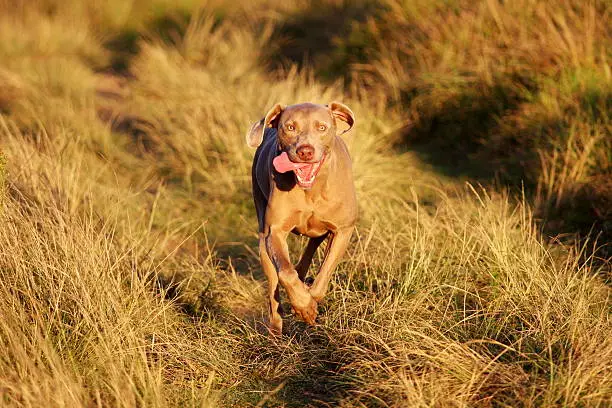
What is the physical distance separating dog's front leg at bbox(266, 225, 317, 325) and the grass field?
130mm

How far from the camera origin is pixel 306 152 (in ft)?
15.9

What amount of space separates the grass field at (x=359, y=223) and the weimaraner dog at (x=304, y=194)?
23 cm

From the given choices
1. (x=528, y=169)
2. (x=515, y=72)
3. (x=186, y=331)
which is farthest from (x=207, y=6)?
(x=186, y=331)

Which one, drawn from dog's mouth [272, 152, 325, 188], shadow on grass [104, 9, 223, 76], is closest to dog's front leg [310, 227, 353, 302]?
dog's mouth [272, 152, 325, 188]

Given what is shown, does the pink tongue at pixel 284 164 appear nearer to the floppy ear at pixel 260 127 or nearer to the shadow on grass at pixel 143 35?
the floppy ear at pixel 260 127

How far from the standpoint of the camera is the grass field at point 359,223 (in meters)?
4.19

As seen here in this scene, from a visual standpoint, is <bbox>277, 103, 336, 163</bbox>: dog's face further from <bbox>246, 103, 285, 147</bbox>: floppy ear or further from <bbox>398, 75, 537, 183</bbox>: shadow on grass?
<bbox>398, 75, 537, 183</bbox>: shadow on grass

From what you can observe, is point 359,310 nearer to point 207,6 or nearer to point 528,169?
point 528,169

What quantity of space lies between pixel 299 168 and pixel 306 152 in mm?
153

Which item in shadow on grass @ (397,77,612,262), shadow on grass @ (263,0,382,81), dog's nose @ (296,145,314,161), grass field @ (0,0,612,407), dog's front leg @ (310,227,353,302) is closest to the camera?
grass field @ (0,0,612,407)

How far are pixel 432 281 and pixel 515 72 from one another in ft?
12.4

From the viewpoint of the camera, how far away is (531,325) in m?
4.46

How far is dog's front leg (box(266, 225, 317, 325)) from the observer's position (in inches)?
193

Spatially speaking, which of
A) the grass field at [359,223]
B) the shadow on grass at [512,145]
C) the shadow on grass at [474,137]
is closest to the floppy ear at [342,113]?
the grass field at [359,223]
